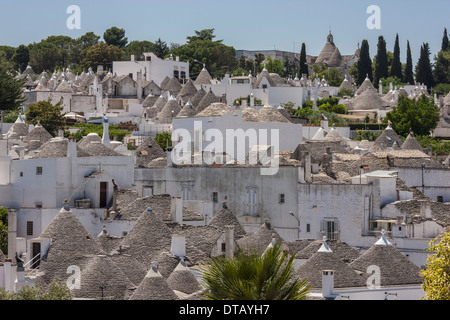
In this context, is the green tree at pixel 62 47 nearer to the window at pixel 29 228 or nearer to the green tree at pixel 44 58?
the green tree at pixel 44 58

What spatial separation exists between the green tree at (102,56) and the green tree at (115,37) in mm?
20062

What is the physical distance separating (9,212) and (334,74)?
94360 millimetres

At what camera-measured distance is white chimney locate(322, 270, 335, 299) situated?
38.4 metres

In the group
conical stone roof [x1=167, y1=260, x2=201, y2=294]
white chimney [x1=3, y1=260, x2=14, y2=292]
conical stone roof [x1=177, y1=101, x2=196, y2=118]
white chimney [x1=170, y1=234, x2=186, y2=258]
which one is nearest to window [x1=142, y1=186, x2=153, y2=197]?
white chimney [x1=170, y1=234, x2=186, y2=258]

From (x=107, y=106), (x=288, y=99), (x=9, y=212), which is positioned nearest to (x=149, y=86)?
(x=107, y=106)

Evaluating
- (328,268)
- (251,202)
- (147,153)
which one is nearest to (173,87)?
(147,153)

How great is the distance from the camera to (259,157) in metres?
57.5

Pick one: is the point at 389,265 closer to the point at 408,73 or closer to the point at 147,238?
the point at 147,238

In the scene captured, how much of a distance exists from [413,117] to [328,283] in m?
57.0

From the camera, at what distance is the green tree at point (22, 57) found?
148 meters

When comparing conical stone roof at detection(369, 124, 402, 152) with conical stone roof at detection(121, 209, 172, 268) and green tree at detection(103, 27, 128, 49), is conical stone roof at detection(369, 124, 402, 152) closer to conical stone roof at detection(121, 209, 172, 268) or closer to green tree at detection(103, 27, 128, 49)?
conical stone roof at detection(121, 209, 172, 268)

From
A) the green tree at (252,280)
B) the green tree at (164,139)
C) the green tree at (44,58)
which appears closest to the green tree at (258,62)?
the green tree at (44,58)

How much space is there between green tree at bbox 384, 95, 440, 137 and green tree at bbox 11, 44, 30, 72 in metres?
64.7

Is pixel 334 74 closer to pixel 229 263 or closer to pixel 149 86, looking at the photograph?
Result: pixel 149 86
